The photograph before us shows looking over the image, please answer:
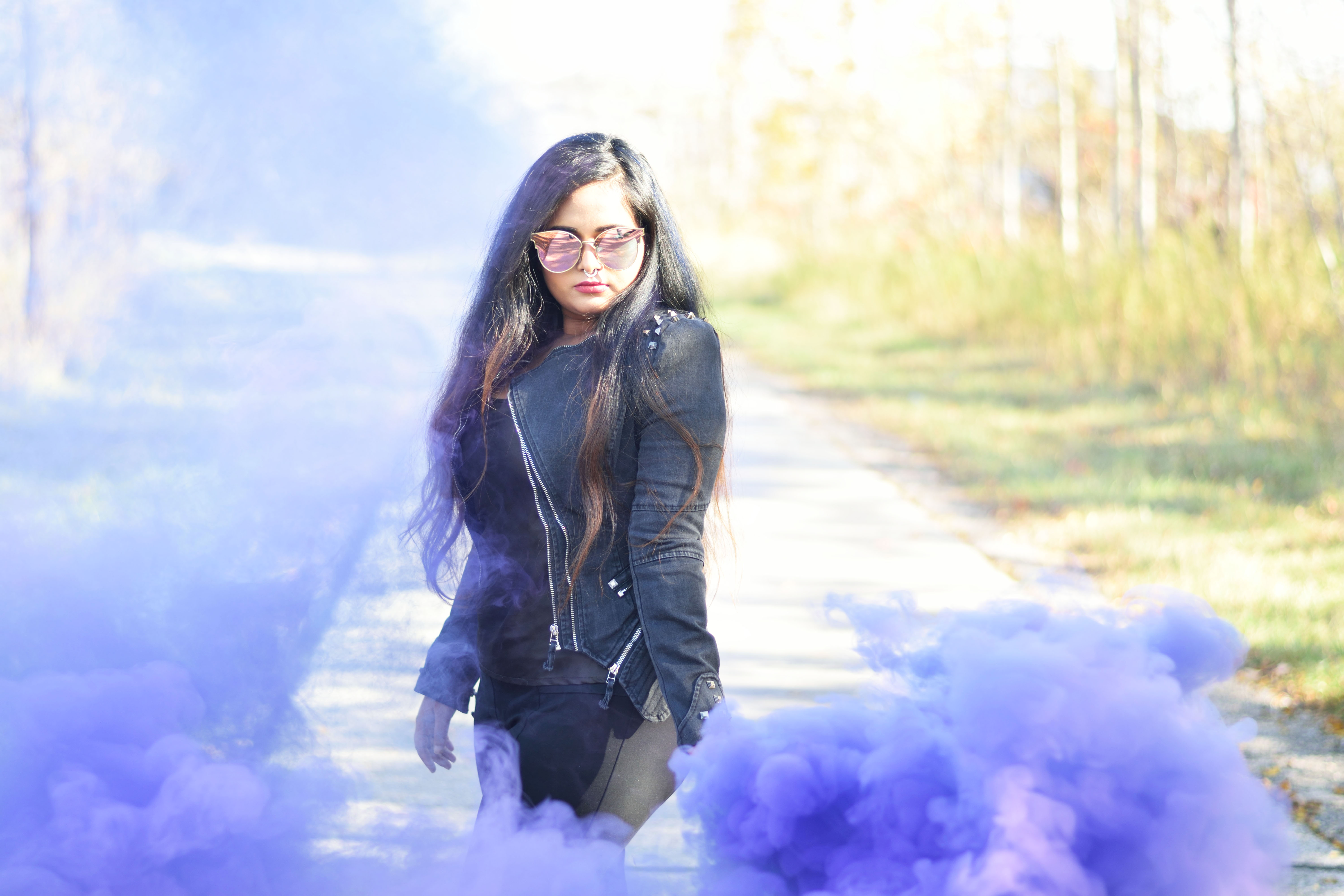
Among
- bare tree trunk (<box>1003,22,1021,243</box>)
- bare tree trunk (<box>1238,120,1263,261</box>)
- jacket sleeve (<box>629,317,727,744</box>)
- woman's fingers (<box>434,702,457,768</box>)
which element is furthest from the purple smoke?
bare tree trunk (<box>1003,22,1021,243</box>)

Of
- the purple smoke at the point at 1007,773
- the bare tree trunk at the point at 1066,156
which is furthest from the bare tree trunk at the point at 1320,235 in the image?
the purple smoke at the point at 1007,773

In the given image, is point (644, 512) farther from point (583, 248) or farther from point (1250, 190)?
point (1250, 190)

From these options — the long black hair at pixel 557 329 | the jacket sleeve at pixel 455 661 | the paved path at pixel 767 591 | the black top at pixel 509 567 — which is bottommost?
the paved path at pixel 767 591

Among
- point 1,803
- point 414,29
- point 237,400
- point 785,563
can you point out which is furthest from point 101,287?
point 785,563

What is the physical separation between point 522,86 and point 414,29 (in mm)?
232

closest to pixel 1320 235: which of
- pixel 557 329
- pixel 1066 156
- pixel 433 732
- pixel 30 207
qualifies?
pixel 1066 156

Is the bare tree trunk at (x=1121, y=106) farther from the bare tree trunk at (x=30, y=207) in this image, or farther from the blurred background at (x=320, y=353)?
the bare tree trunk at (x=30, y=207)

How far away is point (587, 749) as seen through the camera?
1.62 metres

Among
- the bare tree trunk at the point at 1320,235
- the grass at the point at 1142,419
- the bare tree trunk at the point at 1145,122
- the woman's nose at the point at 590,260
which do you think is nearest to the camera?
the woman's nose at the point at 590,260

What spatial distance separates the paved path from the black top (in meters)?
0.18

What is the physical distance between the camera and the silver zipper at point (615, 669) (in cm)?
161

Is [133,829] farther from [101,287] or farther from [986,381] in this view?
[986,381]

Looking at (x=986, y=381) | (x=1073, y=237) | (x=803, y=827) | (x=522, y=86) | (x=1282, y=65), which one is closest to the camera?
(x=803, y=827)

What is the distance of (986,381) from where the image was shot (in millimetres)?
9609
